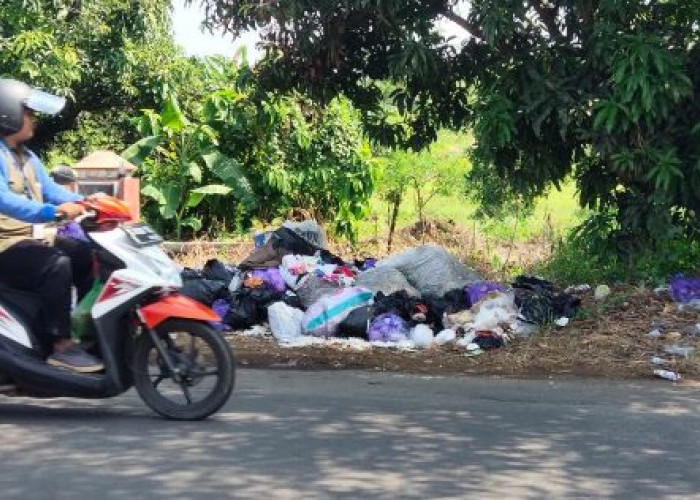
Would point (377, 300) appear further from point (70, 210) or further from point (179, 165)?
point (179, 165)

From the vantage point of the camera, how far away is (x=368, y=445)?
514cm

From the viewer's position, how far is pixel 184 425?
18.0ft

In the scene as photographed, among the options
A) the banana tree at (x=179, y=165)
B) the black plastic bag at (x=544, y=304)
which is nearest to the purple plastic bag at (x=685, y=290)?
the black plastic bag at (x=544, y=304)

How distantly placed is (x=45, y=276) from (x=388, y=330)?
3.78 metres

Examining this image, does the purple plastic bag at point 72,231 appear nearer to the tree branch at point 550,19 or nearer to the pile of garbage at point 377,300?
the pile of garbage at point 377,300

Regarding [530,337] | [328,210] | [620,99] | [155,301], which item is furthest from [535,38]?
[328,210]

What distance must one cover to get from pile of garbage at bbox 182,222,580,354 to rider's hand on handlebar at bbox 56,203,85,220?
11.3ft

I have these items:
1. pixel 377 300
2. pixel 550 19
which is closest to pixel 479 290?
pixel 377 300

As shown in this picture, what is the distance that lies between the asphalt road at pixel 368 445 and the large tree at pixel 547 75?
2033 millimetres

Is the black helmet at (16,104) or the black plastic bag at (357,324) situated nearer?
the black helmet at (16,104)

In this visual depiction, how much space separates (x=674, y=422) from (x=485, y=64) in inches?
157

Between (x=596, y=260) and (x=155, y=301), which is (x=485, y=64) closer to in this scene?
(x=596, y=260)

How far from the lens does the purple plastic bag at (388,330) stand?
28.2ft

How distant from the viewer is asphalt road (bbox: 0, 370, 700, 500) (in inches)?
175
